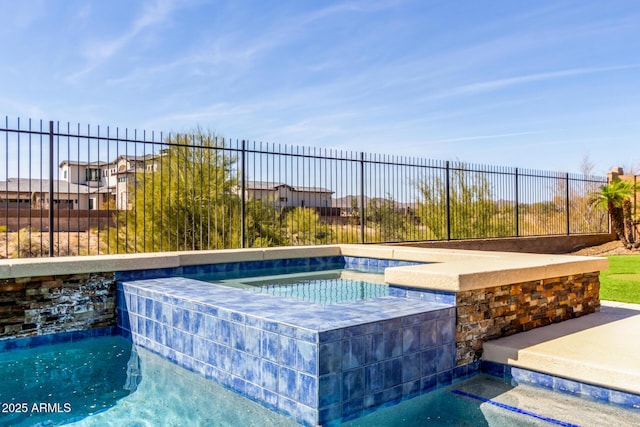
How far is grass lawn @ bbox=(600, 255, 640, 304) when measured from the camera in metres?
6.57

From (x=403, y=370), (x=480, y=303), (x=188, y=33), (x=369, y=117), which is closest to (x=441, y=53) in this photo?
(x=369, y=117)

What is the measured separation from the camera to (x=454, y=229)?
41.1ft

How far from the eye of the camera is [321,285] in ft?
18.7

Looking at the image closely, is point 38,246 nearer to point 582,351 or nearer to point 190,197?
point 190,197

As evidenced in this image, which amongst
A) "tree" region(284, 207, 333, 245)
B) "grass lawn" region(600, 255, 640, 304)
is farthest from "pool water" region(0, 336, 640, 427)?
"tree" region(284, 207, 333, 245)

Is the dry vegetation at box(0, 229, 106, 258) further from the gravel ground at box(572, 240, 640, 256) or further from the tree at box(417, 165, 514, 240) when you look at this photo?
the gravel ground at box(572, 240, 640, 256)

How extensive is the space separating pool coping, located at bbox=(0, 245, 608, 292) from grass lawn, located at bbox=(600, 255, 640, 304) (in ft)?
5.79

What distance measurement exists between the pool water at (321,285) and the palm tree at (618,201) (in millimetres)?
13093

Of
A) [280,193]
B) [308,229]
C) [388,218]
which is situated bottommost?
[308,229]

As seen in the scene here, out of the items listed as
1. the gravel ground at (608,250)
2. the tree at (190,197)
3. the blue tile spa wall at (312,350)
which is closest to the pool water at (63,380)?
the blue tile spa wall at (312,350)

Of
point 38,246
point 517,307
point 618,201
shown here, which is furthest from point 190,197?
point 618,201

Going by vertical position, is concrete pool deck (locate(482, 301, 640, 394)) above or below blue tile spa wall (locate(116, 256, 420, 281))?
below

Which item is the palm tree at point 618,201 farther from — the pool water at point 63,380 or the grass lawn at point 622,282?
the pool water at point 63,380

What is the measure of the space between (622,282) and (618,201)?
31.4 feet
